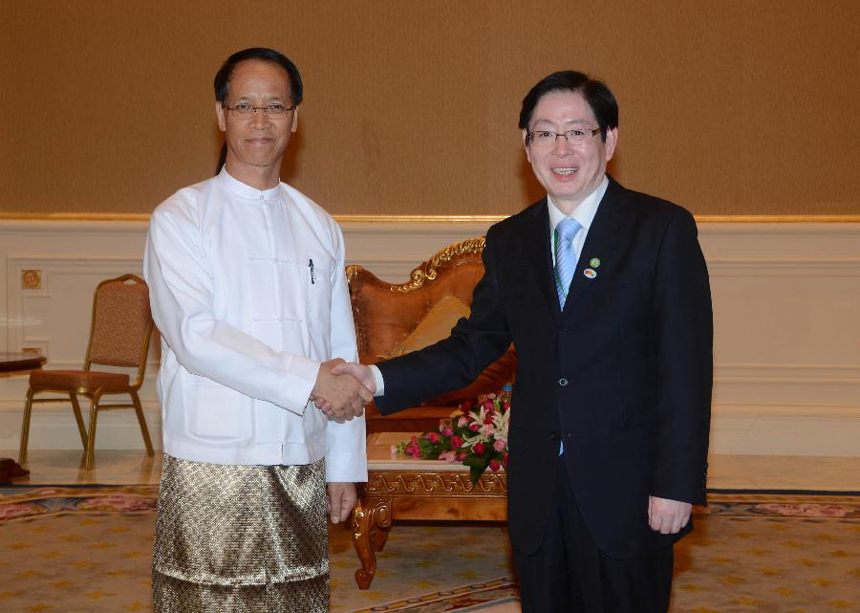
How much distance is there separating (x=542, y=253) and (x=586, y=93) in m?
0.38

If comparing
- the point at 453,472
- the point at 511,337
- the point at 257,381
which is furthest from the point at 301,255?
the point at 453,472

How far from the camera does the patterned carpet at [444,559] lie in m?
4.45

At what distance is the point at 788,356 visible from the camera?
7.58m

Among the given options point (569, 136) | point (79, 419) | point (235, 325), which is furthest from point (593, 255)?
point (79, 419)

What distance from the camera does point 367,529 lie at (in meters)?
4.68

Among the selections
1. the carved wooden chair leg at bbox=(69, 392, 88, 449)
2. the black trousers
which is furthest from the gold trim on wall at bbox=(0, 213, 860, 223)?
the black trousers

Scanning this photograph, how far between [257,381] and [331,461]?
0.43 metres

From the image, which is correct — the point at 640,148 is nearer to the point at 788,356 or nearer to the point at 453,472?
the point at 788,356

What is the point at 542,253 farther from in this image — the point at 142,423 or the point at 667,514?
the point at 142,423

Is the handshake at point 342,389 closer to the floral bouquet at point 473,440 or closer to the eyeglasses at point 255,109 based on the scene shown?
the eyeglasses at point 255,109

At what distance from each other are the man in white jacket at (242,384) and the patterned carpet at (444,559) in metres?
1.78

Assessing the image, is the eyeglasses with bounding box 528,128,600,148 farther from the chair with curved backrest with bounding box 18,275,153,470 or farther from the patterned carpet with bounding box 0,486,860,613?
the chair with curved backrest with bounding box 18,275,153,470

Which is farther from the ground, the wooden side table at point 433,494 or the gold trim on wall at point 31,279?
the gold trim on wall at point 31,279

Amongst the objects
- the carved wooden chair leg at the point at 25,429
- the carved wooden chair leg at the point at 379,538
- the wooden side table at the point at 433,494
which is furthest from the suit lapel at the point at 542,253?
the carved wooden chair leg at the point at 25,429
